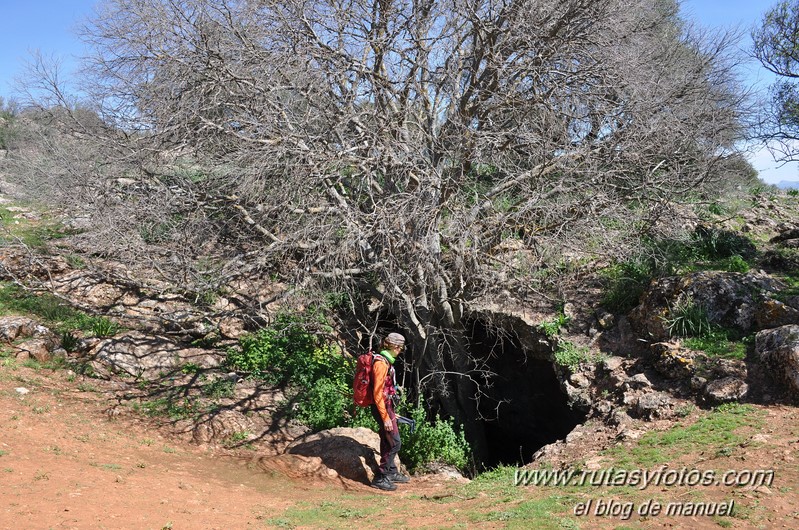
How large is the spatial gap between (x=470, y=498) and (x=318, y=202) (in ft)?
14.1

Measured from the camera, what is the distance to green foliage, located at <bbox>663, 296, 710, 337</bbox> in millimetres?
7742

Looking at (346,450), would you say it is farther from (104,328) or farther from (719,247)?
(719,247)

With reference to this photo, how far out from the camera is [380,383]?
6.09 meters

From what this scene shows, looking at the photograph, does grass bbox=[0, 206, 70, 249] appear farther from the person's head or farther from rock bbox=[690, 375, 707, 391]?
rock bbox=[690, 375, 707, 391]

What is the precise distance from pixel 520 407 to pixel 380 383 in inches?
219

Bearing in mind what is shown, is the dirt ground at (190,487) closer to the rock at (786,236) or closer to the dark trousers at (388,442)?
the dark trousers at (388,442)

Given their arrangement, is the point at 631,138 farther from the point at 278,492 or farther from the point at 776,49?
the point at 278,492

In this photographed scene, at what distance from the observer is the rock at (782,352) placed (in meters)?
6.52

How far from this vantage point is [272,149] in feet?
22.4

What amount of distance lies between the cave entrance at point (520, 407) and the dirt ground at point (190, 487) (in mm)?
4083

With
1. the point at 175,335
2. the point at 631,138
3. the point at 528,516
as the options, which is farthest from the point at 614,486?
the point at 175,335

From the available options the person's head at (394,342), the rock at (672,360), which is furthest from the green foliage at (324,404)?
the rock at (672,360)

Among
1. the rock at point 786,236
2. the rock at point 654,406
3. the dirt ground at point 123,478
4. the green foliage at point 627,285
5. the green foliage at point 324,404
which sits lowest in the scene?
the dirt ground at point 123,478

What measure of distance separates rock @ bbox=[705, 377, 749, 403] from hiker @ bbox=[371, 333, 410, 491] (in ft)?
11.9
